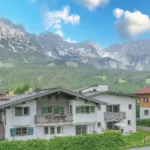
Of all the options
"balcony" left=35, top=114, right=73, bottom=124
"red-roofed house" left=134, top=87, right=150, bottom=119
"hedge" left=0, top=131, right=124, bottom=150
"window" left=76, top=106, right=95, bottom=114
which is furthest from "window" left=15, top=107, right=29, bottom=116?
"red-roofed house" left=134, top=87, right=150, bottom=119

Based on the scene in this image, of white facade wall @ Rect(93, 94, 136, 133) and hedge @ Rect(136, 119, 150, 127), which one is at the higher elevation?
white facade wall @ Rect(93, 94, 136, 133)

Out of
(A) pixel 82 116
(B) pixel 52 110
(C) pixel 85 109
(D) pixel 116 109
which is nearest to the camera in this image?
(B) pixel 52 110

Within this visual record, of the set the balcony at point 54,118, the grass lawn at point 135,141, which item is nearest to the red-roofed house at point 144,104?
the grass lawn at point 135,141

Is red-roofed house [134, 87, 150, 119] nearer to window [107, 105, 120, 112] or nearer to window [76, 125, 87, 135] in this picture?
window [107, 105, 120, 112]

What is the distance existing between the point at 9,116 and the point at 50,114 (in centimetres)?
548

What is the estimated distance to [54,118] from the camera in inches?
1695

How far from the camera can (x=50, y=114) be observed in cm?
4309

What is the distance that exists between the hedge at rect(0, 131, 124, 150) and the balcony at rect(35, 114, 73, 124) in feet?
32.1

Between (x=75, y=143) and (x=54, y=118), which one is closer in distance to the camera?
(x=75, y=143)

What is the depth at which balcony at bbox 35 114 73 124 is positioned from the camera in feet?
136

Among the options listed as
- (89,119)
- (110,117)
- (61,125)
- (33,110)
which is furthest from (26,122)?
(110,117)

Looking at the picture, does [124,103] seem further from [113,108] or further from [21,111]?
[21,111]

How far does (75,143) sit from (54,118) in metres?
11.1

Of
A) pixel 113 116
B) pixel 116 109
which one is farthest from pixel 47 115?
pixel 116 109
